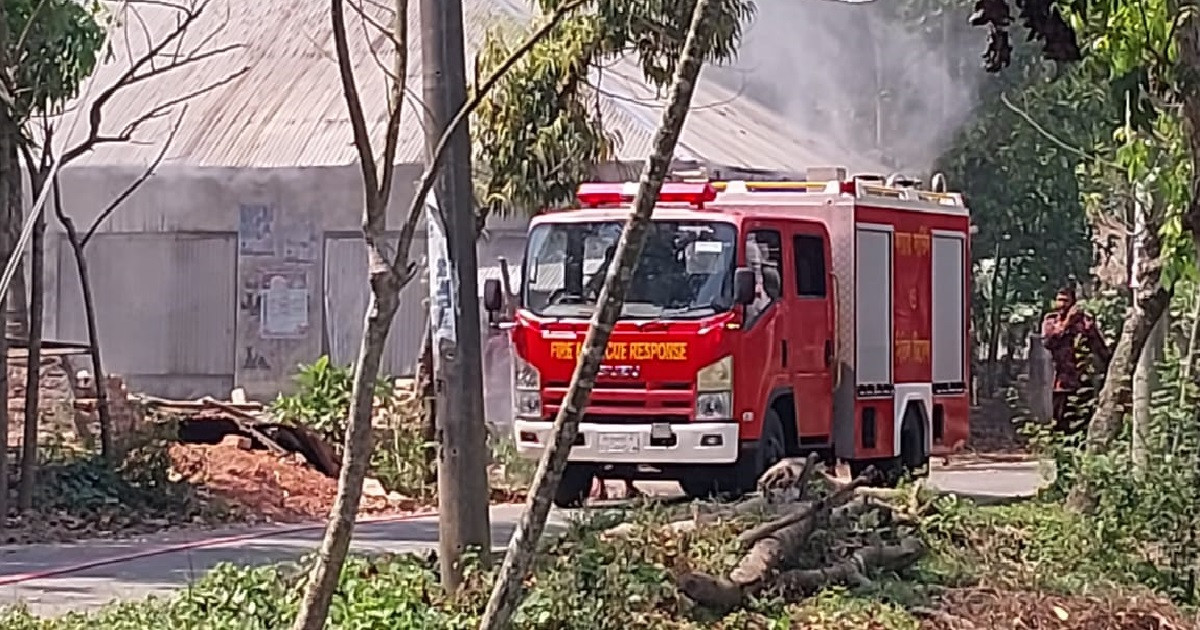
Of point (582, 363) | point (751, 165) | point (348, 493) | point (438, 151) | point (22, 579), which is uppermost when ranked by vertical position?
point (751, 165)

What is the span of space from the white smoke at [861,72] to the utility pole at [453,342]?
20.1 meters

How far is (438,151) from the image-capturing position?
290 inches

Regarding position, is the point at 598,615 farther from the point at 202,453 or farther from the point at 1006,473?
the point at 1006,473

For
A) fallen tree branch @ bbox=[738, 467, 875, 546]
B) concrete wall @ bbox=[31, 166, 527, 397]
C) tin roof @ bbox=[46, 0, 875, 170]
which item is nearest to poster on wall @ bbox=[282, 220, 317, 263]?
concrete wall @ bbox=[31, 166, 527, 397]

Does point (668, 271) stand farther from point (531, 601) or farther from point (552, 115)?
point (531, 601)

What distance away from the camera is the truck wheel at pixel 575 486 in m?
16.5

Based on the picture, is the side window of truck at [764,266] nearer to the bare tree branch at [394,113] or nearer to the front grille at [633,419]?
the front grille at [633,419]

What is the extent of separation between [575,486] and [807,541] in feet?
18.8

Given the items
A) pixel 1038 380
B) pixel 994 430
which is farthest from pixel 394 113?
pixel 1038 380

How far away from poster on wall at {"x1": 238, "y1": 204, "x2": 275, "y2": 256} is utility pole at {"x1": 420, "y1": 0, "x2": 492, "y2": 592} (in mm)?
16403

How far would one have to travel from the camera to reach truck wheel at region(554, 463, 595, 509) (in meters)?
16.5

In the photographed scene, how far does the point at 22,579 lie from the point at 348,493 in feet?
19.6

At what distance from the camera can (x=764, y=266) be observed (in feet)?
52.4

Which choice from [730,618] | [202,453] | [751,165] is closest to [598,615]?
[730,618]
